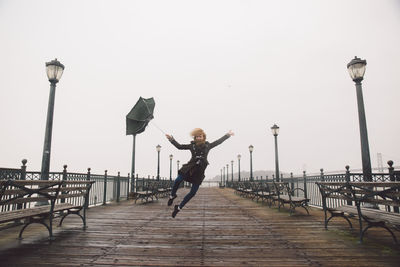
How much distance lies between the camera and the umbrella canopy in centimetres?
659

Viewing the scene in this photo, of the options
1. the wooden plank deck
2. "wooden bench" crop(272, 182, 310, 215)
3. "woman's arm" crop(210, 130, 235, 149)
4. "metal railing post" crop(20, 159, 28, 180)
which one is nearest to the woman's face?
"woman's arm" crop(210, 130, 235, 149)

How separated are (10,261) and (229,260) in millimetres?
2999

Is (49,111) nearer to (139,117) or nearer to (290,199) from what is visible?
(139,117)

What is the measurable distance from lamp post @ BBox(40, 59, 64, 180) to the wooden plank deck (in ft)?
6.31

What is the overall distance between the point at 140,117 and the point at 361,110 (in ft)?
23.1

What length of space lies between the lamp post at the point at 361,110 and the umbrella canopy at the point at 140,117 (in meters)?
6.67

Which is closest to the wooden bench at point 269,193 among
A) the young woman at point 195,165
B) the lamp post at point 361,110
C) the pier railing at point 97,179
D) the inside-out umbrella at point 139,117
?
the lamp post at point 361,110

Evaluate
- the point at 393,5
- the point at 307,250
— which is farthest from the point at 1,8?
the point at 393,5

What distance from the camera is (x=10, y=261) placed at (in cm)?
316

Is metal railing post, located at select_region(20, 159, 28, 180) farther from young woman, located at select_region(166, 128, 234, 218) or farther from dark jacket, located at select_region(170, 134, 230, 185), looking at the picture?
dark jacket, located at select_region(170, 134, 230, 185)

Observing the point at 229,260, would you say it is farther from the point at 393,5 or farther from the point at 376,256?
the point at 393,5

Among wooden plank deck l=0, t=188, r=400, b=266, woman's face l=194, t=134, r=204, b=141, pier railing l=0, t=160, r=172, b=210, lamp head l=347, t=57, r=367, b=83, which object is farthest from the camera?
lamp head l=347, t=57, r=367, b=83

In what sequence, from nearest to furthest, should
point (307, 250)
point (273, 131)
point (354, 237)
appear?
point (307, 250) → point (354, 237) → point (273, 131)

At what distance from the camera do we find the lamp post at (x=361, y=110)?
7184 millimetres
